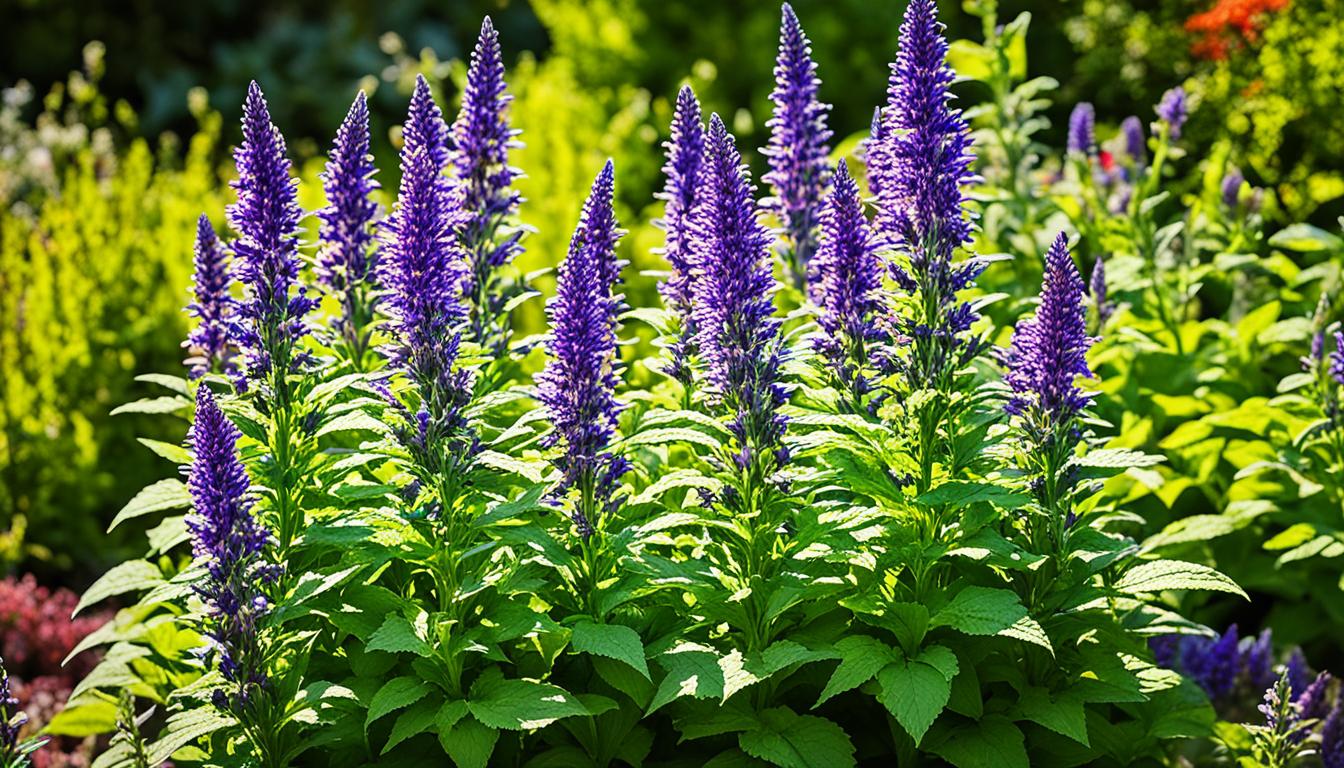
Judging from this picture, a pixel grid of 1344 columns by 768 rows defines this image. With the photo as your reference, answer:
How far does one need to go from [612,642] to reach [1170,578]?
1557 mm

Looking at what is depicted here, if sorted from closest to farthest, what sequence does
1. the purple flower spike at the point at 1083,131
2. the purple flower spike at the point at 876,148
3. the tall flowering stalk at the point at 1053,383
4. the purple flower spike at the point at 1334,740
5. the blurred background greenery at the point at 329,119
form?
1. the tall flowering stalk at the point at 1053,383
2. the purple flower spike at the point at 876,148
3. the purple flower spike at the point at 1334,740
4. the purple flower spike at the point at 1083,131
5. the blurred background greenery at the point at 329,119

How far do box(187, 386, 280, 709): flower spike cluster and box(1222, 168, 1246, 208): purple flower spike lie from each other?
4593 millimetres

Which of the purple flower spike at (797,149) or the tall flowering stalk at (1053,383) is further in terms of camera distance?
the purple flower spike at (797,149)

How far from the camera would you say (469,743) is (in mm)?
3541

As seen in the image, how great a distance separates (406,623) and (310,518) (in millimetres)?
539

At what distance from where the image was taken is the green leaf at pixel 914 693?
11.2 feet

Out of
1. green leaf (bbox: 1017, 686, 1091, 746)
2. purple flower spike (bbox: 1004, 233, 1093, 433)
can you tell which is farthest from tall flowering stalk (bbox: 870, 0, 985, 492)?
green leaf (bbox: 1017, 686, 1091, 746)

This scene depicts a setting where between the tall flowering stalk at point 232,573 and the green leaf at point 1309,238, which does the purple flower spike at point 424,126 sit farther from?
the green leaf at point 1309,238

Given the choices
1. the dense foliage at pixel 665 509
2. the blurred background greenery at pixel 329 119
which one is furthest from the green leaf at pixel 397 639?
the blurred background greenery at pixel 329 119

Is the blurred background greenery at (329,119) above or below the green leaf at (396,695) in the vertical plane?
above

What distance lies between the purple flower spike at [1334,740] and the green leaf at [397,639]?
9.95 feet

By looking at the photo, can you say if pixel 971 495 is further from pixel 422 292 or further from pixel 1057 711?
pixel 422 292

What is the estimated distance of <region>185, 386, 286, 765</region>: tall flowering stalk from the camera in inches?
135

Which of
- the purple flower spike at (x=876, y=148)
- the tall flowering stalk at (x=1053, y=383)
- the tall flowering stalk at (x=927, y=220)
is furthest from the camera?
the purple flower spike at (x=876, y=148)
